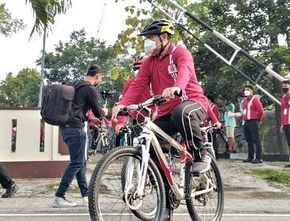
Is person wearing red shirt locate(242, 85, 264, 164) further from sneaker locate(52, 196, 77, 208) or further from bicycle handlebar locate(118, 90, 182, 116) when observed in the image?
bicycle handlebar locate(118, 90, 182, 116)

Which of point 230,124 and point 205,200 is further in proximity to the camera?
point 230,124

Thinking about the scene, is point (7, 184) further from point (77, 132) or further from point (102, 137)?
point (102, 137)

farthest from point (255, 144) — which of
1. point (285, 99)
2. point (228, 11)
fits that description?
point (228, 11)

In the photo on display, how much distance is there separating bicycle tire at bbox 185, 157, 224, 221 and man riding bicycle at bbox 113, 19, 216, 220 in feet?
0.57

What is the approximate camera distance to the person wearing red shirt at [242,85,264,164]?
490 inches

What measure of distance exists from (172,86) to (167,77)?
0.49ft

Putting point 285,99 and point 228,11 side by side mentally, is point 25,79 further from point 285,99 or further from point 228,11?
point 285,99

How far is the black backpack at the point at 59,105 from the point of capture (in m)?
6.98

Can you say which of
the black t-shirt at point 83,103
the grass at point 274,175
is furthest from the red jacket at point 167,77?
the grass at point 274,175

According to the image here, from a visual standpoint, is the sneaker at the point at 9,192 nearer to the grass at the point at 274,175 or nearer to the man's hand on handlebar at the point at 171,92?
the man's hand on handlebar at the point at 171,92

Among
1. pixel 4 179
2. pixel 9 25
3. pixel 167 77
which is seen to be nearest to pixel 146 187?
pixel 167 77

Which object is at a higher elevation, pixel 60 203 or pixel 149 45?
pixel 149 45

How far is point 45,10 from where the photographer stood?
10.1 m

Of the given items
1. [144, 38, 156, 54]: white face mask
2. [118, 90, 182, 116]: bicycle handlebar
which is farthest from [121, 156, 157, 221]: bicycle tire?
[144, 38, 156, 54]: white face mask
